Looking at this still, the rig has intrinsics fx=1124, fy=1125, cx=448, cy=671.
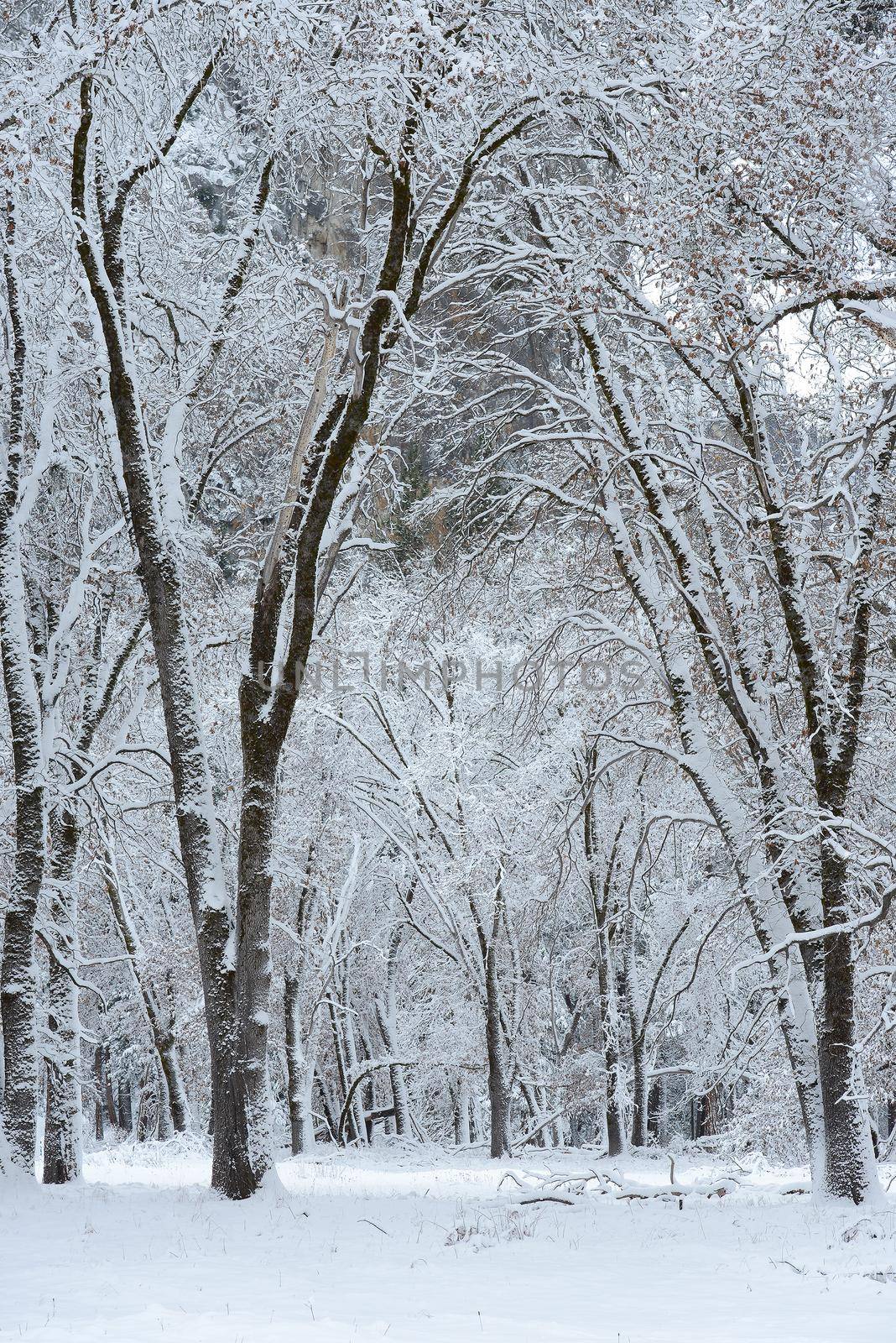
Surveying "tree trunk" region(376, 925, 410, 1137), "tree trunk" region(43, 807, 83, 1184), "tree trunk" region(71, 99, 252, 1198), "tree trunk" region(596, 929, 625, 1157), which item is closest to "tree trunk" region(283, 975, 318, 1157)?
"tree trunk" region(376, 925, 410, 1137)

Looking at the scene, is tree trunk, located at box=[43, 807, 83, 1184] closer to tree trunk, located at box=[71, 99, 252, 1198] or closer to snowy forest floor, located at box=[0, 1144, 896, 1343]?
snowy forest floor, located at box=[0, 1144, 896, 1343]

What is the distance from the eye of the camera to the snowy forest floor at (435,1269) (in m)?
4.69

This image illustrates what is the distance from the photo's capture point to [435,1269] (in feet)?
20.2

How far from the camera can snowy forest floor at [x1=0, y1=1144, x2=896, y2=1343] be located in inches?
185

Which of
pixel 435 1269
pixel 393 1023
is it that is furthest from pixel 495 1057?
pixel 435 1269

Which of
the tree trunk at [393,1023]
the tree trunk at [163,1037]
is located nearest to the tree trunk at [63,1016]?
the tree trunk at [163,1037]

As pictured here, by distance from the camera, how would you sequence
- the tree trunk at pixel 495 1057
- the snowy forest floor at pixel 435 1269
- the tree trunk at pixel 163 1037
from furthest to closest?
the tree trunk at pixel 163 1037
the tree trunk at pixel 495 1057
the snowy forest floor at pixel 435 1269

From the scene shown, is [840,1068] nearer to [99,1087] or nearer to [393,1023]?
[393,1023]

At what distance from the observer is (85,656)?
14.5 metres

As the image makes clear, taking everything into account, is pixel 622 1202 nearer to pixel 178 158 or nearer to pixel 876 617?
pixel 876 617

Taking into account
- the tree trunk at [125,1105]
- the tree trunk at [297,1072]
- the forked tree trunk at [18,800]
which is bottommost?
the tree trunk at [125,1105]

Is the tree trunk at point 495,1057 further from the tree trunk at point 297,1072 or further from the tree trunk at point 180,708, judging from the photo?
the tree trunk at point 180,708

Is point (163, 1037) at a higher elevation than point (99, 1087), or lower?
higher

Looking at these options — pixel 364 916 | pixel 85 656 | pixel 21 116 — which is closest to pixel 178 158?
pixel 21 116
